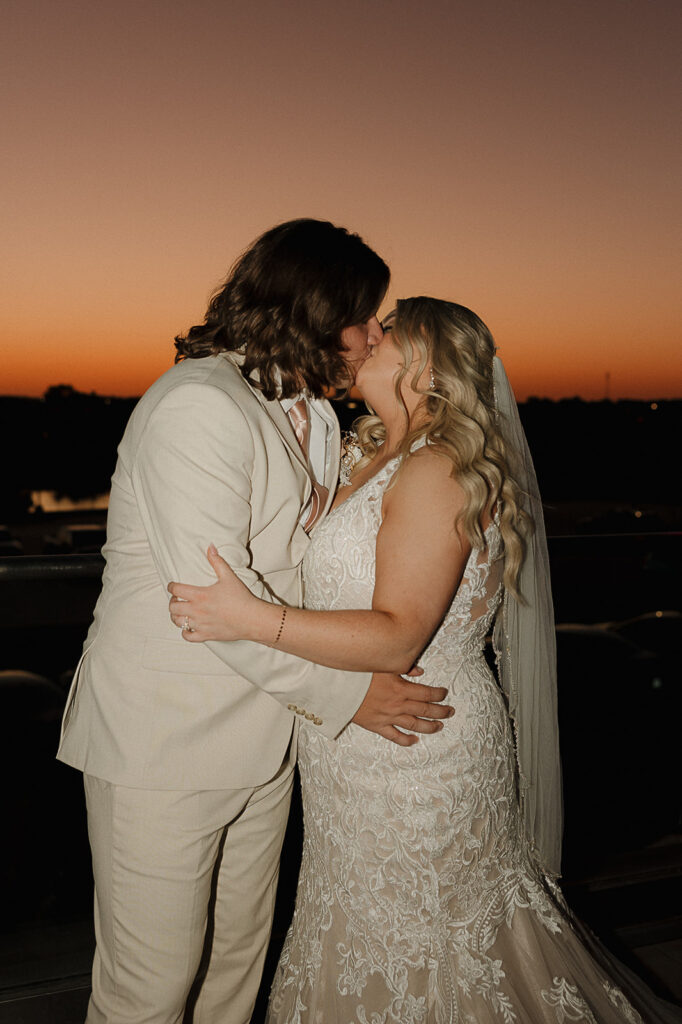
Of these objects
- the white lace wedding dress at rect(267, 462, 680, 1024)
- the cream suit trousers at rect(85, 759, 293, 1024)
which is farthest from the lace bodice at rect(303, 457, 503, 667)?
the cream suit trousers at rect(85, 759, 293, 1024)

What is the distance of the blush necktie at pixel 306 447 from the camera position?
192 cm

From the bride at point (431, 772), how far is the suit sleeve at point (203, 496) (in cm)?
15

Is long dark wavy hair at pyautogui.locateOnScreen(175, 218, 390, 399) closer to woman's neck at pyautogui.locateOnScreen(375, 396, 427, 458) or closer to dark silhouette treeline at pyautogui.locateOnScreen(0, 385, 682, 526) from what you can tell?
woman's neck at pyautogui.locateOnScreen(375, 396, 427, 458)

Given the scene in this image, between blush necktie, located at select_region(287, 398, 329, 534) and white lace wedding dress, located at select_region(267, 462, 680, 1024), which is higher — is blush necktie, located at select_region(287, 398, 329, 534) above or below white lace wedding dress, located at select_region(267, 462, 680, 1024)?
above

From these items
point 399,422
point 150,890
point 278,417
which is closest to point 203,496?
point 278,417

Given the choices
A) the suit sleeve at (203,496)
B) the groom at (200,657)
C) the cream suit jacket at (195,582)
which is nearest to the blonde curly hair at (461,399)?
the groom at (200,657)

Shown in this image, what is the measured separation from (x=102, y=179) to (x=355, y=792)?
266 inches

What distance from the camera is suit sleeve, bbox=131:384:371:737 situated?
4.88ft

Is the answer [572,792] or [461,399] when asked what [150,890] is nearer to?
[461,399]

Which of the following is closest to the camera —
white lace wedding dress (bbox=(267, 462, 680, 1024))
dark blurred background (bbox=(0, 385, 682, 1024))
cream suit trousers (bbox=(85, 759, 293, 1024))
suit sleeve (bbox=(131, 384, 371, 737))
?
suit sleeve (bbox=(131, 384, 371, 737))

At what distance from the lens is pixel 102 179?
701cm

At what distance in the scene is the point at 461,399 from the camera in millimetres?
1865

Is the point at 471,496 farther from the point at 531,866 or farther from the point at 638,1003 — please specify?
the point at 638,1003

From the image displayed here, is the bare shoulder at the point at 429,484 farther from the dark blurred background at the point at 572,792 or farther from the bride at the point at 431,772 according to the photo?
the dark blurred background at the point at 572,792
